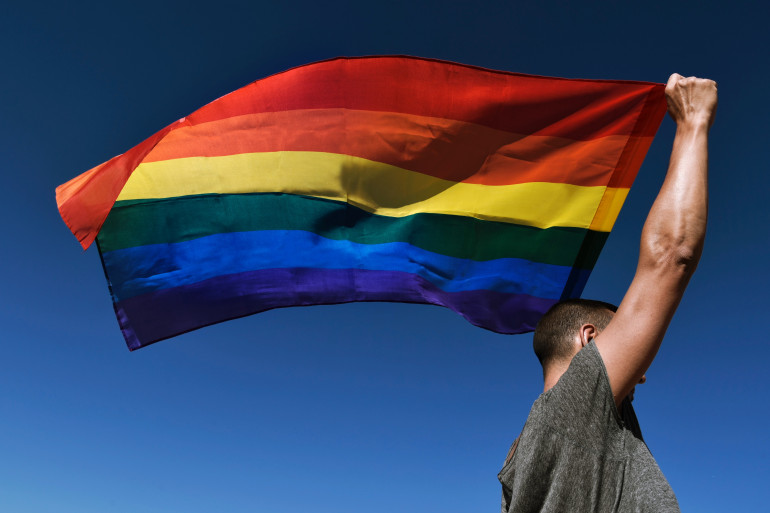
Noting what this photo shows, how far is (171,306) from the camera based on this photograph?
5062mm

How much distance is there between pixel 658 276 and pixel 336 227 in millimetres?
3232

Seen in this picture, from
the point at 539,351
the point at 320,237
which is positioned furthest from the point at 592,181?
the point at 539,351

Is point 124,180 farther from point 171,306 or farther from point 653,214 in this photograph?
point 653,214

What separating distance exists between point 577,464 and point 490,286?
3130mm

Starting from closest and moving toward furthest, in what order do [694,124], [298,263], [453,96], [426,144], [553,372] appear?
[694,124] → [553,372] → [453,96] → [426,144] → [298,263]

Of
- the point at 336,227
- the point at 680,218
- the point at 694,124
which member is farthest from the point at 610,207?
the point at 680,218

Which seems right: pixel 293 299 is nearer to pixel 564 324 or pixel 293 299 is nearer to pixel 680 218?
pixel 564 324

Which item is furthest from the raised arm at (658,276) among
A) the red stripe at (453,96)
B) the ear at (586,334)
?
the red stripe at (453,96)

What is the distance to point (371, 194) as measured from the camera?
478 centimetres

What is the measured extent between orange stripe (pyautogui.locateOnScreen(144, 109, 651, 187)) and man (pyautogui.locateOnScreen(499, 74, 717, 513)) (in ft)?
9.04

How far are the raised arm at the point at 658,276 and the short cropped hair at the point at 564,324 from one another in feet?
1.32

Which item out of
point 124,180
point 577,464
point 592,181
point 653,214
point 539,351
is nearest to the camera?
point 577,464

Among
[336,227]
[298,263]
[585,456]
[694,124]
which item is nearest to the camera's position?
[585,456]

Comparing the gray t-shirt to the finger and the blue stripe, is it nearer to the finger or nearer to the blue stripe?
the finger
